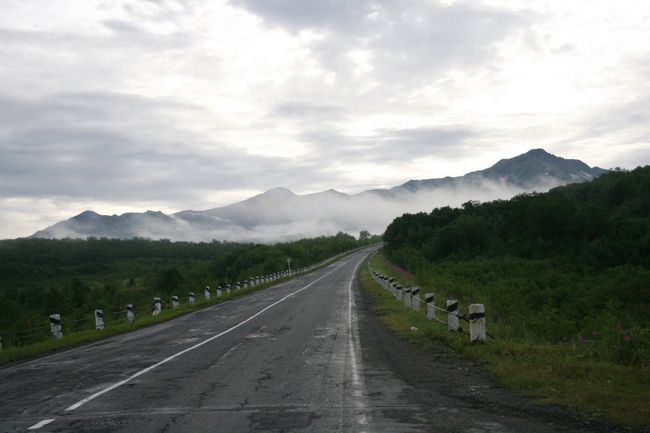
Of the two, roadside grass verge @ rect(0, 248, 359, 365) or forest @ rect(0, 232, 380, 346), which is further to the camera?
forest @ rect(0, 232, 380, 346)

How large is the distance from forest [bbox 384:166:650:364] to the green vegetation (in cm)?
8

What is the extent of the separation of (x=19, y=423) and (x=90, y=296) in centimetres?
8656

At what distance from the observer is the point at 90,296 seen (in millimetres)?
86688

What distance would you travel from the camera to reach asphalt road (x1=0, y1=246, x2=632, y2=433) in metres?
6.45

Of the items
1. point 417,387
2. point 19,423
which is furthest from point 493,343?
point 19,423

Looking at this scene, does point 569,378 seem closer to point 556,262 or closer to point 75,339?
point 75,339

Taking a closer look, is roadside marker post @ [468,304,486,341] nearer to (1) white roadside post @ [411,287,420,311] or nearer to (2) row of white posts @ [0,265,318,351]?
(1) white roadside post @ [411,287,420,311]

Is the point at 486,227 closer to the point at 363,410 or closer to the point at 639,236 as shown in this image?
the point at 639,236

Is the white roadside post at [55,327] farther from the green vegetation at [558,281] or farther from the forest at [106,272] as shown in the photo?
the forest at [106,272]

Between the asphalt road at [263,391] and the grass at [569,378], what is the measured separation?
441 mm

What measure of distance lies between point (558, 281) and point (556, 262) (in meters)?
14.0

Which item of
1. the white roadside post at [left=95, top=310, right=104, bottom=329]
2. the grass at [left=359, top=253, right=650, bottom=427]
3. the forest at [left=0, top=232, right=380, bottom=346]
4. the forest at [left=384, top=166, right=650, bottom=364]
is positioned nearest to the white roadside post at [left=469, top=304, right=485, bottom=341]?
the grass at [left=359, top=253, right=650, bottom=427]

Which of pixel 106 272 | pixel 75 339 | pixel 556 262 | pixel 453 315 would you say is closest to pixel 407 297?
pixel 453 315

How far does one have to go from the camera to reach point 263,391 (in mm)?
8305
